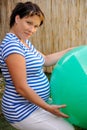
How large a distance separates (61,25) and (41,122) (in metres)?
4.40

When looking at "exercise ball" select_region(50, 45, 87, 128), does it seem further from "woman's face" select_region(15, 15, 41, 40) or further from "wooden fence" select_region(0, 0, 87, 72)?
"wooden fence" select_region(0, 0, 87, 72)

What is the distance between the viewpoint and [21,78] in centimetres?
278

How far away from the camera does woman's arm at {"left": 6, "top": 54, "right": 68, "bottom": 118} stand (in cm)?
277

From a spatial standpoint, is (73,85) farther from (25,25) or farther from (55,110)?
(25,25)

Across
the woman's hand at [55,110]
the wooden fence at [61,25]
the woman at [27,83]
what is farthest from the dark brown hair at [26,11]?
the wooden fence at [61,25]

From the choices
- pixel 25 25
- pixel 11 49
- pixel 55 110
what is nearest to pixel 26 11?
pixel 25 25

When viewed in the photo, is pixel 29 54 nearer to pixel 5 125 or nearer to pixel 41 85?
pixel 41 85

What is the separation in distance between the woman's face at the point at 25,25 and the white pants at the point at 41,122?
662mm

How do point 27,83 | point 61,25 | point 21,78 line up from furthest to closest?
point 61,25
point 27,83
point 21,78

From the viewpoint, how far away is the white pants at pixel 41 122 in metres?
2.97

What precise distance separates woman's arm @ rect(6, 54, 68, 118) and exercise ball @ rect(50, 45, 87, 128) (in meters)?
0.27

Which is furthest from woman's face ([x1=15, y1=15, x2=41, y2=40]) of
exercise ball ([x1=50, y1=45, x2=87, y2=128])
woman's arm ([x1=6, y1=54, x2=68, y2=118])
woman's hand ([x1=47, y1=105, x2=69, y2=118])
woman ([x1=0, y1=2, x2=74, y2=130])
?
woman's hand ([x1=47, y1=105, x2=69, y2=118])

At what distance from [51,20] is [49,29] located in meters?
0.19

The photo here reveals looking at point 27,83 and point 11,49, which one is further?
point 27,83
